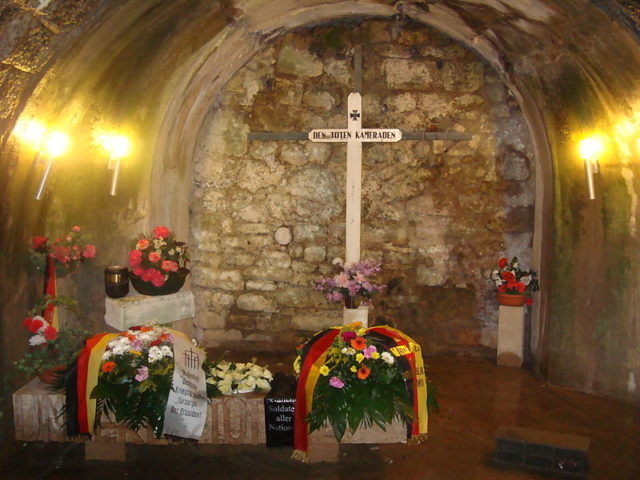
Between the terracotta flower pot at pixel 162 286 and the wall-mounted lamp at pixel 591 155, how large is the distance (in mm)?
3421

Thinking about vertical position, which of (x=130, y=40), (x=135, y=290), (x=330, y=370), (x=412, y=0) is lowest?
(x=330, y=370)

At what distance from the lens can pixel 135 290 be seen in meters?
5.50

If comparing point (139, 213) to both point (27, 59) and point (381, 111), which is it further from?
point (381, 111)

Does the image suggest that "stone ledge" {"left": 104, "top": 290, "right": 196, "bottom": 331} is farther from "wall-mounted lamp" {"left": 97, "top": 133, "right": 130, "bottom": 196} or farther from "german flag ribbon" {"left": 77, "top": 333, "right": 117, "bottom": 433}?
"wall-mounted lamp" {"left": 97, "top": 133, "right": 130, "bottom": 196}

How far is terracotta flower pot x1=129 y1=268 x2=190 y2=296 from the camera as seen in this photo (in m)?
5.25

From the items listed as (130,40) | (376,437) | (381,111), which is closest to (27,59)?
(130,40)

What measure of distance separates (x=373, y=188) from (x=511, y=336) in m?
2.07

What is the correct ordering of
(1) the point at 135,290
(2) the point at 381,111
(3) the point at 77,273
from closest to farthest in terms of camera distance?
1. (3) the point at 77,273
2. (1) the point at 135,290
3. (2) the point at 381,111

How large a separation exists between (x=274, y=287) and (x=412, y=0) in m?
3.23

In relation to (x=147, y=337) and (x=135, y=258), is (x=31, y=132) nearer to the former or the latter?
(x=135, y=258)

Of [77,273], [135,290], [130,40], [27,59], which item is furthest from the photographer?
[135,290]

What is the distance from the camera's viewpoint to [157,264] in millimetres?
5219

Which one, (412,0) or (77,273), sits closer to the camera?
(77,273)

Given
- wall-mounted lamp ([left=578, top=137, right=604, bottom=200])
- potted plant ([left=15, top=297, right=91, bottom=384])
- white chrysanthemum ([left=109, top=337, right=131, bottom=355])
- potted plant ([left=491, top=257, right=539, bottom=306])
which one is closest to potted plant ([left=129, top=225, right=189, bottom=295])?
potted plant ([left=15, top=297, right=91, bottom=384])
